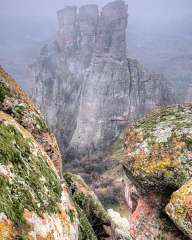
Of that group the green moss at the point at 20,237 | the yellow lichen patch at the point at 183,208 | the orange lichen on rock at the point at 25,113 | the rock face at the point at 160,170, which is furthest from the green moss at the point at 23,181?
the rock face at the point at 160,170

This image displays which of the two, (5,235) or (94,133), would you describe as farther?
(94,133)

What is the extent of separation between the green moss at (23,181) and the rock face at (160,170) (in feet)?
15.8

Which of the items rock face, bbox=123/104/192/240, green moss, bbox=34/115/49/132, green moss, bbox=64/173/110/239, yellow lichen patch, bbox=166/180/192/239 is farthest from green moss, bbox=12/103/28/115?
green moss, bbox=64/173/110/239

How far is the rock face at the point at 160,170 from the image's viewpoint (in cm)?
1388

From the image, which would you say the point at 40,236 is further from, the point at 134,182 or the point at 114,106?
the point at 114,106

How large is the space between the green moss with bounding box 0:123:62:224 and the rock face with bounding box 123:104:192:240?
483cm

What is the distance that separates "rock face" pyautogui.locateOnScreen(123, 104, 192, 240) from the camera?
13.9 meters

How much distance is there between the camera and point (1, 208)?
7395 millimetres

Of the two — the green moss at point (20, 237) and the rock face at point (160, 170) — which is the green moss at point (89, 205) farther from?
the green moss at point (20, 237)

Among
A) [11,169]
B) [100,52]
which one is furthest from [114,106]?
[11,169]

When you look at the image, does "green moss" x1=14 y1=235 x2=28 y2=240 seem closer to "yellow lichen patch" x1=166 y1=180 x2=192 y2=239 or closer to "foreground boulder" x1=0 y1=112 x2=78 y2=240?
"foreground boulder" x1=0 y1=112 x2=78 y2=240

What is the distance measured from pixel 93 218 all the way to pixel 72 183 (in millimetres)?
2482

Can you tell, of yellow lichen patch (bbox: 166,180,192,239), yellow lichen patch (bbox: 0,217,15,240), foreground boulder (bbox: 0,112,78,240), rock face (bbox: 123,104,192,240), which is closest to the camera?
yellow lichen patch (bbox: 0,217,15,240)

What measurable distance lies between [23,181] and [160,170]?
709 centimetres
